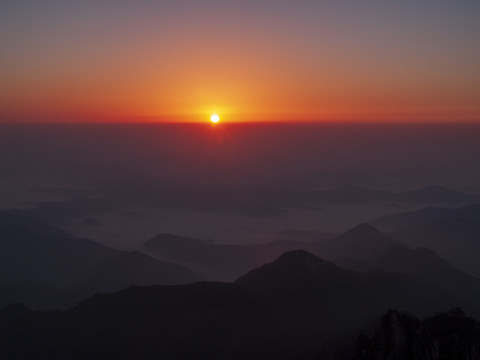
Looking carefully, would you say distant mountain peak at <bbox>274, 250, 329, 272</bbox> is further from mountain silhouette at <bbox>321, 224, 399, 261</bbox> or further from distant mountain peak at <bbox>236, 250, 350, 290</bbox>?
mountain silhouette at <bbox>321, 224, 399, 261</bbox>

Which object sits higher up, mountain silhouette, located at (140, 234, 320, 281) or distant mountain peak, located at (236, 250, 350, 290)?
mountain silhouette, located at (140, 234, 320, 281)

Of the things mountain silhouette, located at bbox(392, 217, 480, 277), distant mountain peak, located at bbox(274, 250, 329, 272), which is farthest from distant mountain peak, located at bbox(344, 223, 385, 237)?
distant mountain peak, located at bbox(274, 250, 329, 272)

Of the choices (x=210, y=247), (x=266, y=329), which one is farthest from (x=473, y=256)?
(x=266, y=329)

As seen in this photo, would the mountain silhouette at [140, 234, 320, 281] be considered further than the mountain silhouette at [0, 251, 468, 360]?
Yes

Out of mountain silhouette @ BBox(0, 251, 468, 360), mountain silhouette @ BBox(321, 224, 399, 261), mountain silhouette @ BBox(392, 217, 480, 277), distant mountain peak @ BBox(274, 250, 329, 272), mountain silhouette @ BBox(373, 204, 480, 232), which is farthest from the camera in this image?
mountain silhouette @ BBox(373, 204, 480, 232)

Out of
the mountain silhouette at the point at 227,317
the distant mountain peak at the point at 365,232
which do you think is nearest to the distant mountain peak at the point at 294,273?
the mountain silhouette at the point at 227,317

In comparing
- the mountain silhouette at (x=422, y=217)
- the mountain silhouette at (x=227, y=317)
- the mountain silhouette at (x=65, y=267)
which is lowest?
the mountain silhouette at (x=227, y=317)

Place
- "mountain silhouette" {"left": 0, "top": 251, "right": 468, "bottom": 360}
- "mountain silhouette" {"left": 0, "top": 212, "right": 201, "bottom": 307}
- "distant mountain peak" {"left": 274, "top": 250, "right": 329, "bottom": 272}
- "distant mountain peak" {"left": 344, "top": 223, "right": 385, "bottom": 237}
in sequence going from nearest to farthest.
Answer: "mountain silhouette" {"left": 0, "top": 251, "right": 468, "bottom": 360} < "distant mountain peak" {"left": 274, "top": 250, "right": 329, "bottom": 272} < "mountain silhouette" {"left": 0, "top": 212, "right": 201, "bottom": 307} < "distant mountain peak" {"left": 344, "top": 223, "right": 385, "bottom": 237}

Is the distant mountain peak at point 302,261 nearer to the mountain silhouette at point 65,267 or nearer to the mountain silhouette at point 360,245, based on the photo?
the mountain silhouette at point 65,267

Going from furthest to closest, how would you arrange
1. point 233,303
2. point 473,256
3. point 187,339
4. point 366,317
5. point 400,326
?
point 473,256
point 233,303
point 366,317
point 187,339
point 400,326

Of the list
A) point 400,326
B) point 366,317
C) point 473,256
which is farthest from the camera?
point 473,256

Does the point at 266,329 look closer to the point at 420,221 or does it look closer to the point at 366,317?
the point at 366,317
